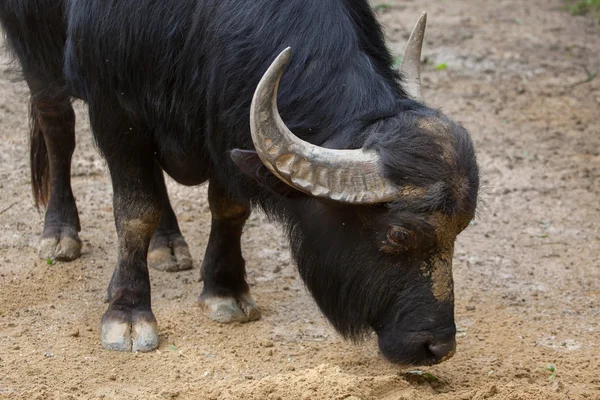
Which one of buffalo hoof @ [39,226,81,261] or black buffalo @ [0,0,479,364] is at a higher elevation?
black buffalo @ [0,0,479,364]

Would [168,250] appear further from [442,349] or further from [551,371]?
[551,371]

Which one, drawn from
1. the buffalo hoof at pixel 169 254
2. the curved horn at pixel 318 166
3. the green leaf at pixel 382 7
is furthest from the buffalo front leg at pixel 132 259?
the green leaf at pixel 382 7

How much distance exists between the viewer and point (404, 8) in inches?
528

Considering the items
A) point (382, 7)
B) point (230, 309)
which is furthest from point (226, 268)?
point (382, 7)

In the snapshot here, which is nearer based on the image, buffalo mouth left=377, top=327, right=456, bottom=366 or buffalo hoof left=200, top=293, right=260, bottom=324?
buffalo mouth left=377, top=327, right=456, bottom=366

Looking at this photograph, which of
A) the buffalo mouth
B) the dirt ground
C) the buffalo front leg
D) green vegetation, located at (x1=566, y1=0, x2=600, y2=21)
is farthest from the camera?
green vegetation, located at (x1=566, y1=0, x2=600, y2=21)

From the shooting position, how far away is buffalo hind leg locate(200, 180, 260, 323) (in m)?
5.95

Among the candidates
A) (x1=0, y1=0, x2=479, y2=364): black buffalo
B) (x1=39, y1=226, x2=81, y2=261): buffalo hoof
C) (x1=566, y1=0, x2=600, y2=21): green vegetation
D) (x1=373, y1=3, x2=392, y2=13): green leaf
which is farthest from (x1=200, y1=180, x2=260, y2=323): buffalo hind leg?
(x1=566, y1=0, x2=600, y2=21): green vegetation

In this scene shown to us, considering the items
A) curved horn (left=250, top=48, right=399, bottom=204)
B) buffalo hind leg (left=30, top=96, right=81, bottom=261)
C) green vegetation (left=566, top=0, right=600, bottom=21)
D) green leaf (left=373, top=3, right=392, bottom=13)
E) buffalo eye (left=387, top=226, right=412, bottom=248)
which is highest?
curved horn (left=250, top=48, right=399, bottom=204)

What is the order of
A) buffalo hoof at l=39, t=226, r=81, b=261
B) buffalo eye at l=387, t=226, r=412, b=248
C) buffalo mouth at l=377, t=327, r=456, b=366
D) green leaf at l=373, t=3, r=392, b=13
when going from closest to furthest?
buffalo eye at l=387, t=226, r=412, b=248
buffalo mouth at l=377, t=327, r=456, b=366
buffalo hoof at l=39, t=226, r=81, b=261
green leaf at l=373, t=3, r=392, b=13

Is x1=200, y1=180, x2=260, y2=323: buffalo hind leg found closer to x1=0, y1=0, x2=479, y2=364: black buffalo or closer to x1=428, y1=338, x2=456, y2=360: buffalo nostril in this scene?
x1=0, y1=0, x2=479, y2=364: black buffalo

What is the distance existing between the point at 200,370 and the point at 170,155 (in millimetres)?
1284

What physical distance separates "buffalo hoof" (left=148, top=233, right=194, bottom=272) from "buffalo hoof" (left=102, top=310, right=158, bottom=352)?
1062mm

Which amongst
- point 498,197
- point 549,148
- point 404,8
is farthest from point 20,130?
point 404,8
